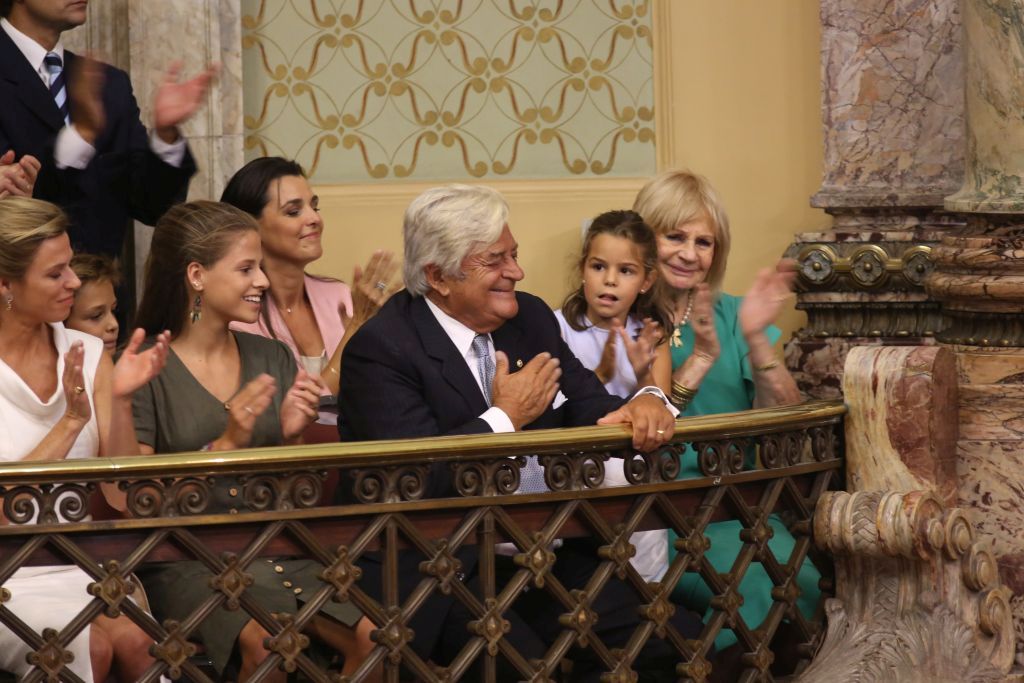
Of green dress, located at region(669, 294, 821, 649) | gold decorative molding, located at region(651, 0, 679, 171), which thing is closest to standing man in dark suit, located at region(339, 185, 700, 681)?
green dress, located at region(669, 294, 821, 649)

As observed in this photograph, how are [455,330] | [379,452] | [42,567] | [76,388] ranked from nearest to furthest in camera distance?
[379,452]
[76,388]
[42,567]
[455,330]

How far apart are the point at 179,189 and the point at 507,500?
1.67 metres

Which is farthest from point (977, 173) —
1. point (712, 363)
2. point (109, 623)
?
point (109, 623)

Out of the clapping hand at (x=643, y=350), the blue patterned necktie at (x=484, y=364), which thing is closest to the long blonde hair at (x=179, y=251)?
the blue patterned necktie at (x=484, y=364)

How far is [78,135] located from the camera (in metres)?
4.73

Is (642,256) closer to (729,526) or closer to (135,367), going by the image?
(729,526)

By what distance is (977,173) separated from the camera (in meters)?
4.38

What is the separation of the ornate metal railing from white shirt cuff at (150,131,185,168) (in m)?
1.11

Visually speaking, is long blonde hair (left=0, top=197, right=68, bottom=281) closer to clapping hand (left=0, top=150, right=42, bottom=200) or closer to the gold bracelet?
clapping hand (left=0, top=150, right=42, bottom=200)

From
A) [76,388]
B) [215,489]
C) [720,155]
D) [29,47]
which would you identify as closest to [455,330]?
[215,489]

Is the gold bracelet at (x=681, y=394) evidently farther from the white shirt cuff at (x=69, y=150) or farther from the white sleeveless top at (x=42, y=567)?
the white shirt cuff at (x=69, y=150)

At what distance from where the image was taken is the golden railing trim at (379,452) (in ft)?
10.7

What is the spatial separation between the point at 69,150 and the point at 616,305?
1571 mm

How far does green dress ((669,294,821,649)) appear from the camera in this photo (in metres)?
4.25
